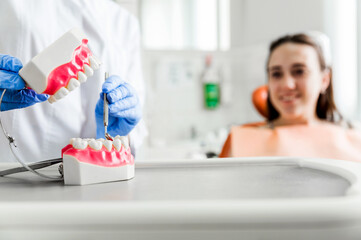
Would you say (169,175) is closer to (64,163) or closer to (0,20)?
(64,163)

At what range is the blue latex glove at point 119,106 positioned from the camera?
89 cm

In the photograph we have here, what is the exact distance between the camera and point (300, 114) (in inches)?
76.0

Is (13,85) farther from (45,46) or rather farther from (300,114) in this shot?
A: (300,114)

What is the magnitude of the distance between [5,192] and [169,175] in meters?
0.26

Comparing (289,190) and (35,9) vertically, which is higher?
(35,9)

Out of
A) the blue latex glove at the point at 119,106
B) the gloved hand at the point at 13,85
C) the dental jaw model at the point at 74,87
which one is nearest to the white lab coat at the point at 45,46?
the blue latex glove at the point at 119,106

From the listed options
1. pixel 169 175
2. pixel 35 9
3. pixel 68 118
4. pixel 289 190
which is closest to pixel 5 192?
pixel 169 175

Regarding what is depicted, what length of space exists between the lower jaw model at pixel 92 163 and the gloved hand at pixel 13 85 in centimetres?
13

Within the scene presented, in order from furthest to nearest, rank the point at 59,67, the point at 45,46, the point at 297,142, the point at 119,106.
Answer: the point at 297,142 < the point at 45,46 < the point at 119,106 < the point at 59,67

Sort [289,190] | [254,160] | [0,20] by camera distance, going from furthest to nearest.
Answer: [0,20], [254,160], [289,190]

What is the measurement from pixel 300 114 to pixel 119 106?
1.17 metres

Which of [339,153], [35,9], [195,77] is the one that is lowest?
[339,153]

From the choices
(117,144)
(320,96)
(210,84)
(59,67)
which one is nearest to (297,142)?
(320,96)

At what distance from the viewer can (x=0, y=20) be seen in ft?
3.73
